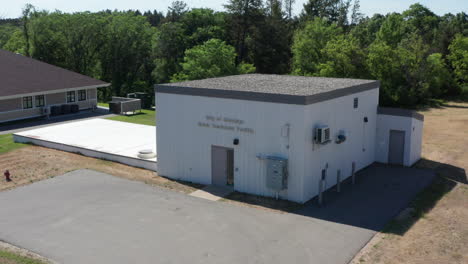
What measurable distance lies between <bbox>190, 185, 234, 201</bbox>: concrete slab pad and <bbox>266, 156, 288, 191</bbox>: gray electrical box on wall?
5.85 feet

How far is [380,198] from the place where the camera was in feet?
52.5

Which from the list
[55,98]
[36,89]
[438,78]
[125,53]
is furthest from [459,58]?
[36,89]

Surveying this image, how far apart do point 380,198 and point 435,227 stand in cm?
270

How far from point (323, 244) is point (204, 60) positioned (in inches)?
1191

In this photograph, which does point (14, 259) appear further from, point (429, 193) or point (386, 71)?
point (386, 71)

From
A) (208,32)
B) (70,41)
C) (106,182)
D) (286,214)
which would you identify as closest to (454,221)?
(286,214)

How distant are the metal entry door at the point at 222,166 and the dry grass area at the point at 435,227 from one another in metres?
6.02

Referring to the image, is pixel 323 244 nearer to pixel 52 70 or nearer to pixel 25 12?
pixel 52 70

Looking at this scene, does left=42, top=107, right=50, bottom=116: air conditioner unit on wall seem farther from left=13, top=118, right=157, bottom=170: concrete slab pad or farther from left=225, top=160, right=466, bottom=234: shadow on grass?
left=225, top=160, right=466, bottom=234: shadow on grass

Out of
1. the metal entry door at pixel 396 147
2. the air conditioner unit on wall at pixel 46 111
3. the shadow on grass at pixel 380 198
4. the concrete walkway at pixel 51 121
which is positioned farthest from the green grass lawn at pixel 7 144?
Answer: the metal entry door at pixel 396 147

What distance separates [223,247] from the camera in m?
12.0

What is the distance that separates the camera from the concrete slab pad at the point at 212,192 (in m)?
16.1

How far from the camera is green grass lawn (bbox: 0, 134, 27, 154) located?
2171 cm

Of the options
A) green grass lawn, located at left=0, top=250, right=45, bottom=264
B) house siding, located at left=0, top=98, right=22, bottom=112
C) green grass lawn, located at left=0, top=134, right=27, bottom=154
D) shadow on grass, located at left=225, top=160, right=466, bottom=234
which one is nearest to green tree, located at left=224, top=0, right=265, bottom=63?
A: house siding, located at left=0, top=98, right=22, bottom=112
